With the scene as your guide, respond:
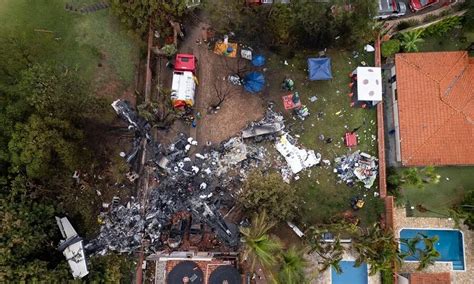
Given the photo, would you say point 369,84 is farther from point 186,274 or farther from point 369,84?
point 186,274

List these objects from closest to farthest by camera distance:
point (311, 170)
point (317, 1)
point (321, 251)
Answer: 1. point (321, 251)
2. point (317, 1)
3. point (311, 170)

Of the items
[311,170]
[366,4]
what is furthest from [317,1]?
[311,170]

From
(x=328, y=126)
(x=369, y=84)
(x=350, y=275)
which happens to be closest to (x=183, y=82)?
(x=328, y=126)

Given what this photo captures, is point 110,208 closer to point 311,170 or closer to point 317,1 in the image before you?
point 311,170

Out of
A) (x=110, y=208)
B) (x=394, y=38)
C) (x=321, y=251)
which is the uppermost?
(x=394, y=38)

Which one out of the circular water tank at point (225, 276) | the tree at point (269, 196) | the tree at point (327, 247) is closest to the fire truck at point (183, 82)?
the tree at point (269, 196)

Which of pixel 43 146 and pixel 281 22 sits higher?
pixel 281 22
